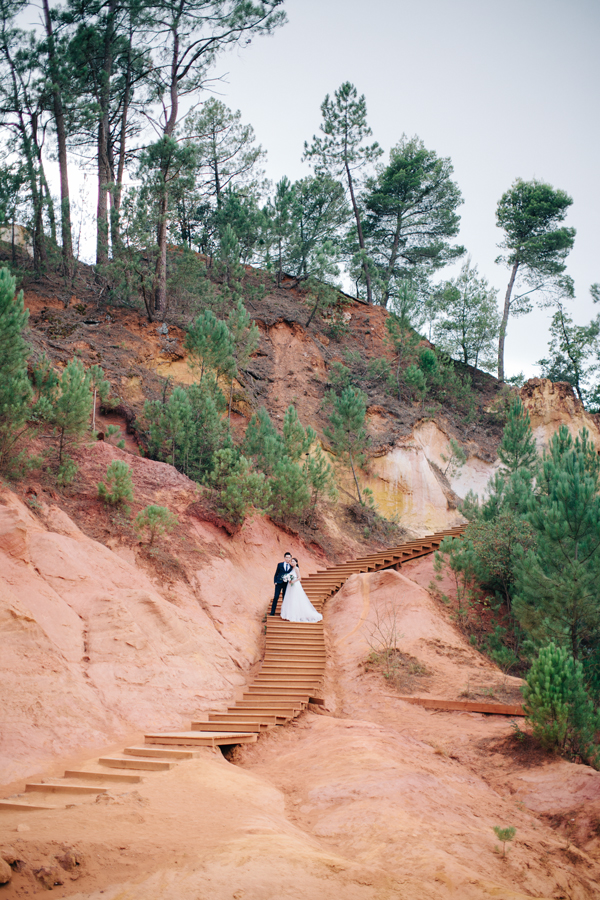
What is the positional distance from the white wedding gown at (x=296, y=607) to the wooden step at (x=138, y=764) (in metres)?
6.32

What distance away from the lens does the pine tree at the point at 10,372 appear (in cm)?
1009

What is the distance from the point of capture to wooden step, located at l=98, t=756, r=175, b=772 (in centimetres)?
585

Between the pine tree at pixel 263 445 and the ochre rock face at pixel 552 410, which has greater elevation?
the ochre rock face at pixel 552 410

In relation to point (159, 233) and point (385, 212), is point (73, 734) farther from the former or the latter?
point (385, 212)

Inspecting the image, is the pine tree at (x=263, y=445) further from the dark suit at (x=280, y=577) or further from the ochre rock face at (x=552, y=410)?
the ochre rock face at (x=552, y=410)

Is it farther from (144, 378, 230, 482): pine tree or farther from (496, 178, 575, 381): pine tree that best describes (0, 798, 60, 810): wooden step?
(496, 178, 575, 381): pine tree

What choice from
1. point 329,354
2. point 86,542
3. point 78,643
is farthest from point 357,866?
point 329,354

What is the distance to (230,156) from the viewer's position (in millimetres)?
28797

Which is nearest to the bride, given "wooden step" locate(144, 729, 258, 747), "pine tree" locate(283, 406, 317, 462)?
"wooden step" locate(144, 729, 258, 747)

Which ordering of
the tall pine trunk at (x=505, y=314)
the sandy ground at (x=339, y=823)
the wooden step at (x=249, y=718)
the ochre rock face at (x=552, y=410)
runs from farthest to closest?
the tall pine trunk at (x=505, y=314), the ochre rock face at (x=552, y=410), the wooden step at (x=249, y=718), the sandy ground at (x=339, y=823)

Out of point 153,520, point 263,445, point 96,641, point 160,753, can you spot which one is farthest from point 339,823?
point 263,445

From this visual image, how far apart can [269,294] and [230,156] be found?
708 centimetres

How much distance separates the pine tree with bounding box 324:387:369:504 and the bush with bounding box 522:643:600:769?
48.6 ft

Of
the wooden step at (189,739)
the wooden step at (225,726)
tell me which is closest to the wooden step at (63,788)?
the wooden step at (189,739)
